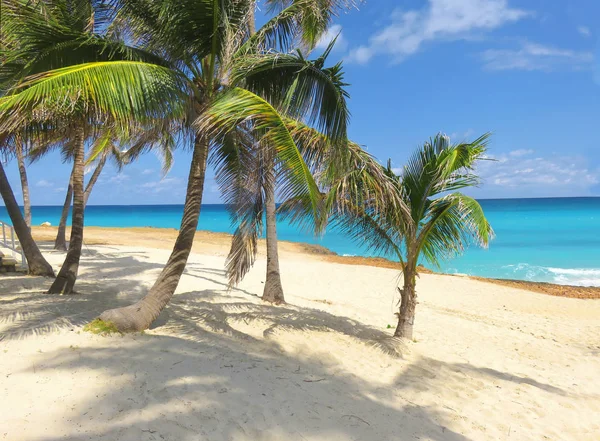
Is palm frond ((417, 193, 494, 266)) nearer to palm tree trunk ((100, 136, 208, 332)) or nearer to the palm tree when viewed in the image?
palm tree trunk ((100, 136, 208, 332))

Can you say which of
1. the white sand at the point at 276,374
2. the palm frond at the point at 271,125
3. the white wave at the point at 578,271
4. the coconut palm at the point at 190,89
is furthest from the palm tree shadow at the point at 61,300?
the white wave at the point at 578,271

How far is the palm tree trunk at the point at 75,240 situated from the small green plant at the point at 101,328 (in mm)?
2982

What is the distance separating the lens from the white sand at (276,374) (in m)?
3.54

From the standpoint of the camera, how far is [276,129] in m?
4.95

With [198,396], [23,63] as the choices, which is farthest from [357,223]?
[23,63]

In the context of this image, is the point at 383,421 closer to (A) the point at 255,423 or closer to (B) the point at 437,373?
(A) the point at 255,423

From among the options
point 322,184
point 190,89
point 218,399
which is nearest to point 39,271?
point 190,89

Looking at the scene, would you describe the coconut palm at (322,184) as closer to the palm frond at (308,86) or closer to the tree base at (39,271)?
the palm frond at (308,86)

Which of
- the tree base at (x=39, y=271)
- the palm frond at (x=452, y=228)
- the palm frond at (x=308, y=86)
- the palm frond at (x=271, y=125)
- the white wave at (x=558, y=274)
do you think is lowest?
the tree base at (x=39, y=271)

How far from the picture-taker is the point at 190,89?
18.9 feet

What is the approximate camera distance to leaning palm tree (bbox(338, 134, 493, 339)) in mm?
6945

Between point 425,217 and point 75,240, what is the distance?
6450mm

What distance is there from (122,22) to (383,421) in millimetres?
6061

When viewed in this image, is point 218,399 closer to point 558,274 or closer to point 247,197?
point 247,197
